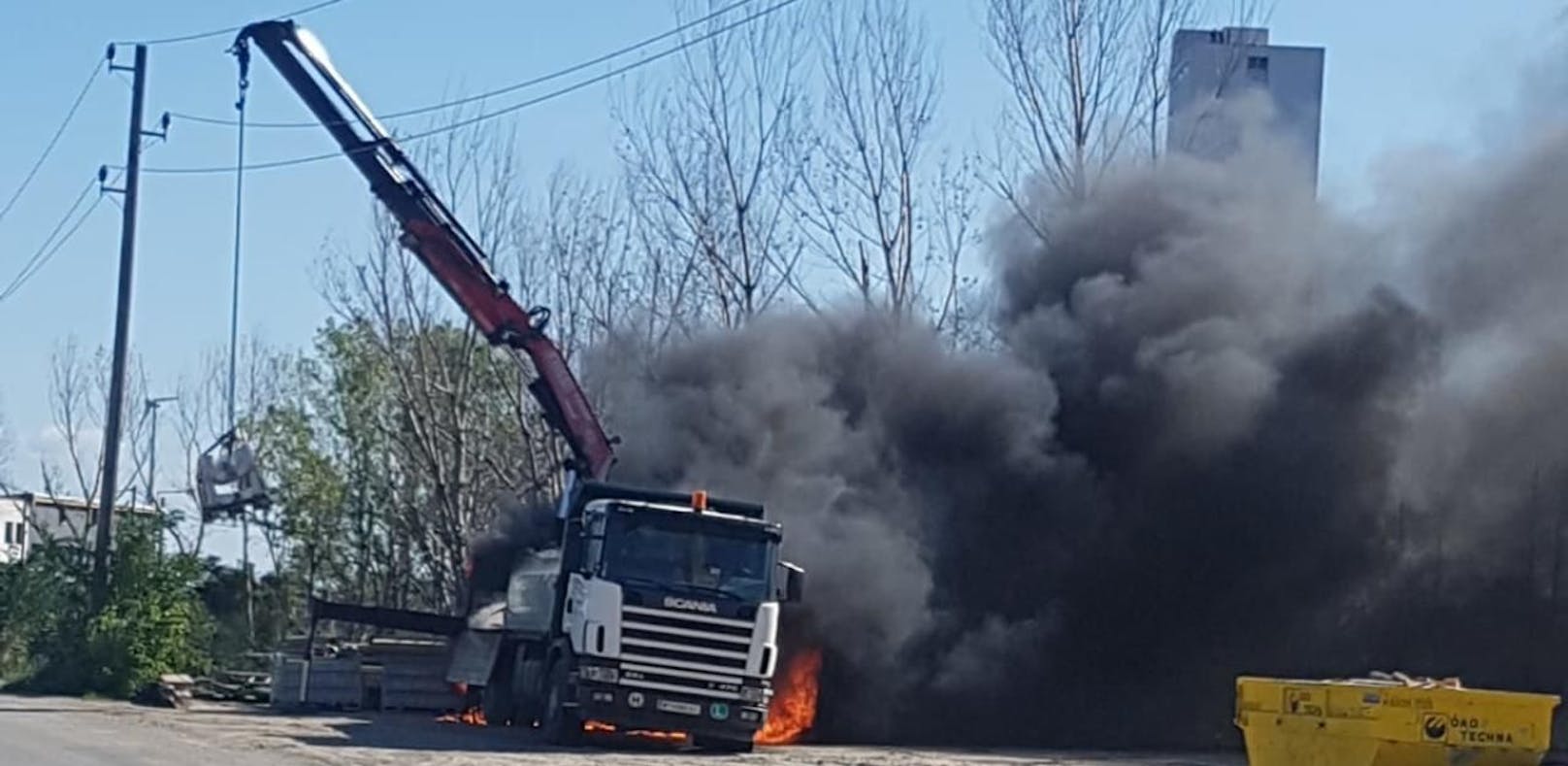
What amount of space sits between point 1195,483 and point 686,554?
10.8 m

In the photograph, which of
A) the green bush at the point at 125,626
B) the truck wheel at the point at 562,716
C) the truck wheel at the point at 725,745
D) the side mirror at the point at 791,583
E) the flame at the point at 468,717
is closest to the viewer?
the truck wheel at the point at 562,716

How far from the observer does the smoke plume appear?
31766 millimetres

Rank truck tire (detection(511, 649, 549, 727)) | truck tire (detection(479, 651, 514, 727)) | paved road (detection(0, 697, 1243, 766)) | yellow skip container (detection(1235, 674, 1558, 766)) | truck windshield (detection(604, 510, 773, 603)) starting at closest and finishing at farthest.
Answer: yellow skip container (detection(1235, 674, 1558, 766)) → paved road (detection(0, 697, 1243, 766)) → truck windshield (detection(604, 510, 773, 603)) → truck tire (detection(511, 649, 549, 727)) → truck tire (detection(479, 651, 514, 727))

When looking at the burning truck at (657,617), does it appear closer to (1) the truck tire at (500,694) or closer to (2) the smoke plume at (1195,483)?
(1) the truck tire at (500,694)

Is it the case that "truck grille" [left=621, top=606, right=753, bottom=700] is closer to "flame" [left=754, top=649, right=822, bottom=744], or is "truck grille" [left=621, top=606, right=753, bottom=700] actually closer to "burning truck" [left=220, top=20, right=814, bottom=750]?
"burning truck" [left=220, top=20, right=814, bottom=750]

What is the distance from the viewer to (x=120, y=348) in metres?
38.2

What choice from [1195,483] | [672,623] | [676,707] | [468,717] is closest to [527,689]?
[468,717]

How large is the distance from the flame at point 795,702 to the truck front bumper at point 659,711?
3423 millimetres

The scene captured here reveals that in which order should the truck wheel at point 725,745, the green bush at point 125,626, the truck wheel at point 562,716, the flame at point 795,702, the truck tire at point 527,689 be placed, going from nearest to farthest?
the truck wheel at point 562,716
the truck wheel at point 725,745
the truck tire at point 527,689
the flame at point 795,702
the green bush at point 125,626

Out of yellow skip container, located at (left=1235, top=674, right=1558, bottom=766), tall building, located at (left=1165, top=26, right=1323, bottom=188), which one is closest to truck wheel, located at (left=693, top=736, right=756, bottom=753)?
yellow skip container, located at (left=1235, top=674, right=1558, bottom=766)

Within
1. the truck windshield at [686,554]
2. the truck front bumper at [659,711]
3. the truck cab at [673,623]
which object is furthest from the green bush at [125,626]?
the truck windshield at [686,554]

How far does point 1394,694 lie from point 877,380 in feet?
61.8

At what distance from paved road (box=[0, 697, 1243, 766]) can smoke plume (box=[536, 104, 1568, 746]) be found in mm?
3451

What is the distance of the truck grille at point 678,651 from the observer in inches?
1006
